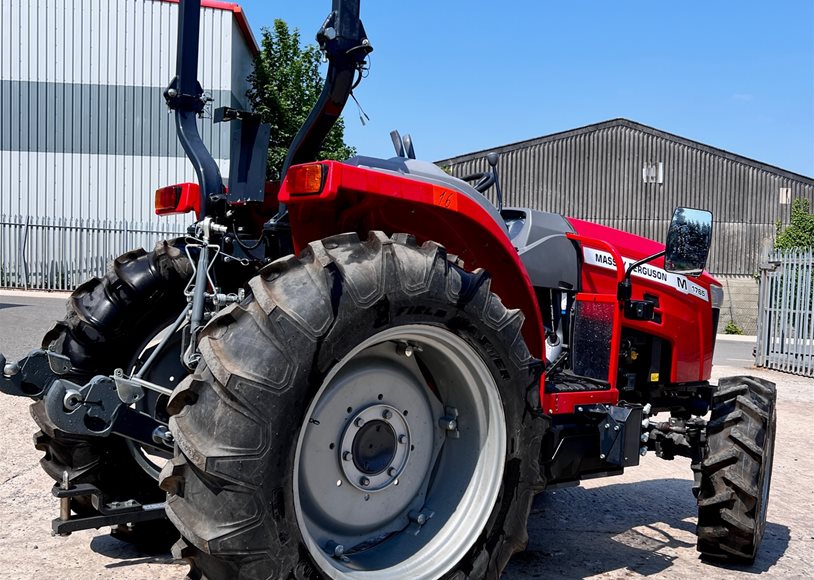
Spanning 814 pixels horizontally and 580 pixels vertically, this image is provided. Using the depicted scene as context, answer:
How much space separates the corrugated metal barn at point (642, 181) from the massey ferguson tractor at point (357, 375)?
24.0 metres

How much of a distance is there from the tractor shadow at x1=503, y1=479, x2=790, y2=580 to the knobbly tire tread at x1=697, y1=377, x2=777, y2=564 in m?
0.15

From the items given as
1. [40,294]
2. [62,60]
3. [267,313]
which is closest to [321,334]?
[267,313]

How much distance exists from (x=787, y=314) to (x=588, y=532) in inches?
454

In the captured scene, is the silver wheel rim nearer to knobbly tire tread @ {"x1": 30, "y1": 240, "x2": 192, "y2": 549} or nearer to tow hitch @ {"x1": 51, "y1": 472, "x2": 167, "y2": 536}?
tow hitch @ {"x1": 51, "y1": 472, "x2": 167, "y2": 536}

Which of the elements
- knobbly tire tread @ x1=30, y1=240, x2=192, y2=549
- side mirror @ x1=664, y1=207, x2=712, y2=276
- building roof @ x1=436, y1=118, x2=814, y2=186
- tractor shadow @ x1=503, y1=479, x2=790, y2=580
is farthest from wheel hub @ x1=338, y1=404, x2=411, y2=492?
building roof @ x1=436, y1=118, x2=814, y2=186

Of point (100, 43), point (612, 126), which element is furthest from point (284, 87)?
point (612, 126)

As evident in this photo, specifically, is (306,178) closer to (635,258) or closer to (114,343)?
(114,343)

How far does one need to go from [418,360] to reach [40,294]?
17.8 metres

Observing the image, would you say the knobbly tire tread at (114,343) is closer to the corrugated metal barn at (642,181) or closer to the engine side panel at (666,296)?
the engine side panel at (666,296)

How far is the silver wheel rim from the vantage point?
2842mm

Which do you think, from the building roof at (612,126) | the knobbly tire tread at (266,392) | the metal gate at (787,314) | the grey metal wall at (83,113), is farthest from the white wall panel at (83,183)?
the knobbly tire tread at (266,392)

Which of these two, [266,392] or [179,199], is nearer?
[266,392]

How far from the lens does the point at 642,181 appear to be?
28.3 m

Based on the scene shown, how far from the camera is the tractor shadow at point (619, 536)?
407 centimetres
